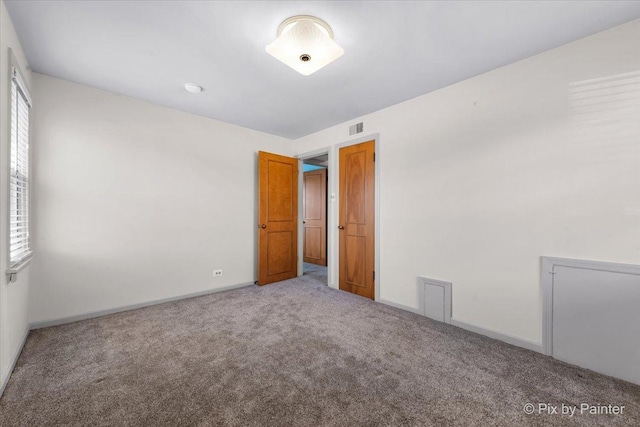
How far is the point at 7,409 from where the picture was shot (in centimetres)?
153

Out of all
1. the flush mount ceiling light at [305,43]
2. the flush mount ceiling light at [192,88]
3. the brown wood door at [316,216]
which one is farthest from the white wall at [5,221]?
the brown wood door at [316,216]

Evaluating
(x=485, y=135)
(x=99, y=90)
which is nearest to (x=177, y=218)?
(x=99, y=90)

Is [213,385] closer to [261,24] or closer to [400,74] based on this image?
[261,24]

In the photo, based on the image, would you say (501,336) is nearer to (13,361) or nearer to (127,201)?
(13,361)

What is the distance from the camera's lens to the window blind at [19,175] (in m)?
2.05

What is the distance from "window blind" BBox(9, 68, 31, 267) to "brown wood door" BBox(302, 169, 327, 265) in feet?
14.1

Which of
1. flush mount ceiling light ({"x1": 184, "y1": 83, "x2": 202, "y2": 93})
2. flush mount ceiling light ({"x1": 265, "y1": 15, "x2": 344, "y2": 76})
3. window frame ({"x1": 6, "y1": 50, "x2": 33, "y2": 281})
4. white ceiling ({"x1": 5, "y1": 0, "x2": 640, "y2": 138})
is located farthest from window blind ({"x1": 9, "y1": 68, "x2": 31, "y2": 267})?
flush mount ceiling light ({"x1": 265, "y1": 15, "x2": 344, "y2": 76})

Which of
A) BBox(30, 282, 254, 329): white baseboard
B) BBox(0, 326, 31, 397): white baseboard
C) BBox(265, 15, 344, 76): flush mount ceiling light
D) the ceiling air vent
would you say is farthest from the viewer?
the ceiling air vent

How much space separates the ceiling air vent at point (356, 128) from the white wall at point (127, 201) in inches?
70.5

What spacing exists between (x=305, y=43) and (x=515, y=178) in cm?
222

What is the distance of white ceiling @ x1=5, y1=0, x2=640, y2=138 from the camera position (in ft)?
5.79

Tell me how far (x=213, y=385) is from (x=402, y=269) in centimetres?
238

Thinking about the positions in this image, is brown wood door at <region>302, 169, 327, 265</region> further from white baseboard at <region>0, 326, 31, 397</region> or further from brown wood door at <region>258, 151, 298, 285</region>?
white baseboard at <region>0, 326, 31, 397</region>

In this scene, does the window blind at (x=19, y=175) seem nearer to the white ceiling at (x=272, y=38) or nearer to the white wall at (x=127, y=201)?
the white wall at (x=127, y=201)
